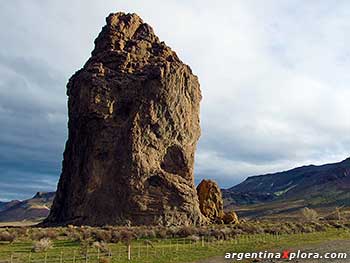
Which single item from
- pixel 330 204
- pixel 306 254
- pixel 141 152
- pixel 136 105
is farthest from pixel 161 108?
pixel 330 204

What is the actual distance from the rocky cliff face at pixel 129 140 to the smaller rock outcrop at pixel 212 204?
6.62 m

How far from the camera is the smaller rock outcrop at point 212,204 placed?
68250 millimetres

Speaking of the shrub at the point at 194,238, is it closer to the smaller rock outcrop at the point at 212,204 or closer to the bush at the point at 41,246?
the bush at the point at 41,246

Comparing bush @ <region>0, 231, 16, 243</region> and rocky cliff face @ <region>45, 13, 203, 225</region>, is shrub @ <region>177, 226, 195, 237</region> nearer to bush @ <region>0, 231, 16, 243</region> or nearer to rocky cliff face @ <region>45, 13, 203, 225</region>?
rocky cliff face @ <region>45, 13, 203, 225</region>

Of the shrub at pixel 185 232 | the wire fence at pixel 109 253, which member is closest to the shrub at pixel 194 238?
the wire fence at pixel 109 253

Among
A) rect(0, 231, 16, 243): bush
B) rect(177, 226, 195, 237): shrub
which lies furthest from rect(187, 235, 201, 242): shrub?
rect(0, 231, 16, 243): bush

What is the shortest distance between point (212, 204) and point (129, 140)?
18.3m

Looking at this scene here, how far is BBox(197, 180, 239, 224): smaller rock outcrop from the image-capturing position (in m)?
68.2

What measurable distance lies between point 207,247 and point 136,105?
33.0 metres

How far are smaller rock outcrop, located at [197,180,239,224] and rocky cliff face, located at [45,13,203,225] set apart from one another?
6.62 meters

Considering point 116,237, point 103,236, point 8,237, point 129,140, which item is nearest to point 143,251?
point 116,237

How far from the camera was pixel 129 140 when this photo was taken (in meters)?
62.0

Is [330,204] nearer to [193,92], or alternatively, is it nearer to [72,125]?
[193,92]

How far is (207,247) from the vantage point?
35688 millimetres
